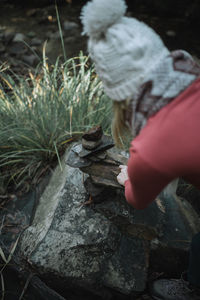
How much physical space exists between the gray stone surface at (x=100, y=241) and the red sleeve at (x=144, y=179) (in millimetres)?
571

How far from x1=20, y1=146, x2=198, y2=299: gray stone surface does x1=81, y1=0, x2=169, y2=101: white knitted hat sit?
0.80m

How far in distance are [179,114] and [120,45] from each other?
0.29 meters

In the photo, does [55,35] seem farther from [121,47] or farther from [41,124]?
[121,47]

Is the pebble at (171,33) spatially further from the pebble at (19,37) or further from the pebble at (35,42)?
the pebble at (19,37)

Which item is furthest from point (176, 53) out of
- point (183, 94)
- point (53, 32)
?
point (53, 32)

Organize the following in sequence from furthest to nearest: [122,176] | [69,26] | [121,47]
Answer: [69,26]
[122,176]
[121,47]

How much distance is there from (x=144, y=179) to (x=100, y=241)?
816 millimetres

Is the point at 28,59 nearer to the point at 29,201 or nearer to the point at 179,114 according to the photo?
the point at 29,201

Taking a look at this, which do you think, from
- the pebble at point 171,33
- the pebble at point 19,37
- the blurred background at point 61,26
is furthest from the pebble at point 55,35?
the pebble at point 171,33

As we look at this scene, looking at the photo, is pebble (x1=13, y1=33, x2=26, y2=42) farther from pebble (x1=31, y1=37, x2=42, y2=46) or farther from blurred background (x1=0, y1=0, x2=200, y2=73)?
pebble (x1=31, y1=37, x2=42, y2=46)

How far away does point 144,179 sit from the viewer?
99 cm

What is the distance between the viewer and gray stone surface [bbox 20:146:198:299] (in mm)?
1639

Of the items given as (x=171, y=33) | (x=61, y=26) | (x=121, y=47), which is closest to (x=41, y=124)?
(x=121, y=47)

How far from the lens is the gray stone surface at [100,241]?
1.64 m
